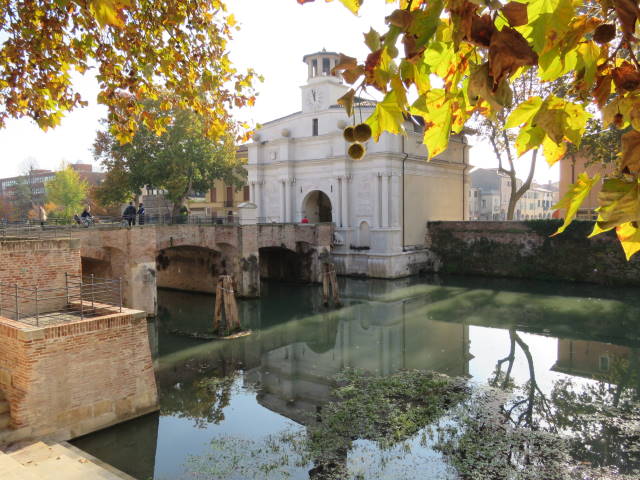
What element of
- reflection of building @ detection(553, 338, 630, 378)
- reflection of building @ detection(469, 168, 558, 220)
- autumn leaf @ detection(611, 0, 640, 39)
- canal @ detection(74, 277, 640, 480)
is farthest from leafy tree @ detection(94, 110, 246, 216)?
reflection of building @ detection(469, 168, 558, 220)

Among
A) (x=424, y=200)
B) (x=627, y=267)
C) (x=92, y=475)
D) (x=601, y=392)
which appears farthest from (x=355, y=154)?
(x=424, y=200)

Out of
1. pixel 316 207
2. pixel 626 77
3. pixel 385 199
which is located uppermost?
pixel 385 199

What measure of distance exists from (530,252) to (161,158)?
2281cm

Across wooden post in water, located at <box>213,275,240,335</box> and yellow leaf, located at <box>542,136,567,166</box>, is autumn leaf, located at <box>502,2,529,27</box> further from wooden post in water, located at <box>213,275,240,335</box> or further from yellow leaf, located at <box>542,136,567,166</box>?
wooden post in water, located at <box>213,275,240,335</box>

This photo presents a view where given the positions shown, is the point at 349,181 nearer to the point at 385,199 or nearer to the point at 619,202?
the point at 385,199

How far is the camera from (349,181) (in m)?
30.5

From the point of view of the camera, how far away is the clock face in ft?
102

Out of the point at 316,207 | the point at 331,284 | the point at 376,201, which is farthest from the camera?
the point at 316,207

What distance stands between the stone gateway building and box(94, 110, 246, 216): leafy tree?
13.5 feet

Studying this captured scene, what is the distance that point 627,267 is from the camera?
2534 cm

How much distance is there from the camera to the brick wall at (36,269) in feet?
34.1

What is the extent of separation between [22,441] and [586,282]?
88.4 feet

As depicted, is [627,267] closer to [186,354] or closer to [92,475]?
[186,354]

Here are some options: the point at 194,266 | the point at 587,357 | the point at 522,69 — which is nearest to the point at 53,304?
the point at 522,69
